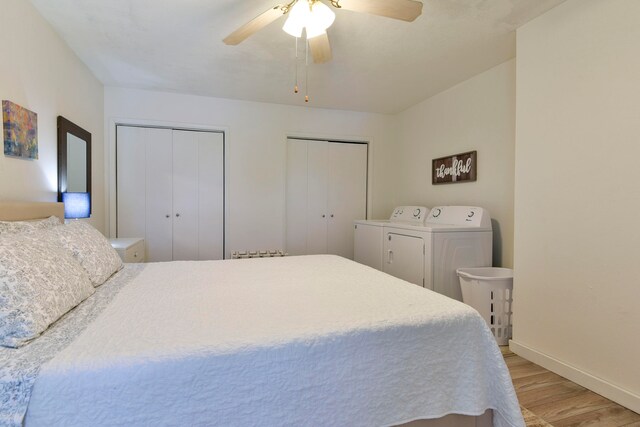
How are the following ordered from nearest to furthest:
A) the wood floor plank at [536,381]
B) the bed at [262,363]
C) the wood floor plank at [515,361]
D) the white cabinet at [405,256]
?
the bed at [262,363], the wood floor plank at [536,381], the wood floor plank at [515,361], the white cabinet at [405,256]

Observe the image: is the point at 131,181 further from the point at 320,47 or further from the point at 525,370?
the point at 525,370

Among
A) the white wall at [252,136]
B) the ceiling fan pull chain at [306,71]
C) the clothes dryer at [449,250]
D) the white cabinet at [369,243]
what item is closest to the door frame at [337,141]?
the white wall at [252,136]

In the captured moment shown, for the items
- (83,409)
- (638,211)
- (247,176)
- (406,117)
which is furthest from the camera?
(406,117)

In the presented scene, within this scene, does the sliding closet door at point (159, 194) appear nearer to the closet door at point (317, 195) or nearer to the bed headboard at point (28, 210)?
the bed headboard at point (28, 210)

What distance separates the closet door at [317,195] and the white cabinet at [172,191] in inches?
42.8

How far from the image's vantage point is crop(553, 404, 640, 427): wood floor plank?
62.5 inches

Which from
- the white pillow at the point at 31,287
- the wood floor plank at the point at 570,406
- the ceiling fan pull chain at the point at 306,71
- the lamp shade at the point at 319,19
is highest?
the ceiling fan pull chain at the point at 306,71

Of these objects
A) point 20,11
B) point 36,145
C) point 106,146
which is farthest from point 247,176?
point 20,11

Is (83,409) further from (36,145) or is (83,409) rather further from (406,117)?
(406,117)

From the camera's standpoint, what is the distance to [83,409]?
831mm

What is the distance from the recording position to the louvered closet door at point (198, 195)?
3.71 meters

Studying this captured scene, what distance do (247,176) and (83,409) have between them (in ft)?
10.6

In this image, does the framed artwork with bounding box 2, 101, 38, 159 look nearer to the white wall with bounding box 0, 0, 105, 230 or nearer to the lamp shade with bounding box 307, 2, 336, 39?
the white wall with bounding box 0, 0, 105, 230

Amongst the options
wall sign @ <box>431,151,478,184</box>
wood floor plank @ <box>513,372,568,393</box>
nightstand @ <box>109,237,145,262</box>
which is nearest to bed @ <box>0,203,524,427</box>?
wood floor plank @ <box>513,372,568,393</box>
